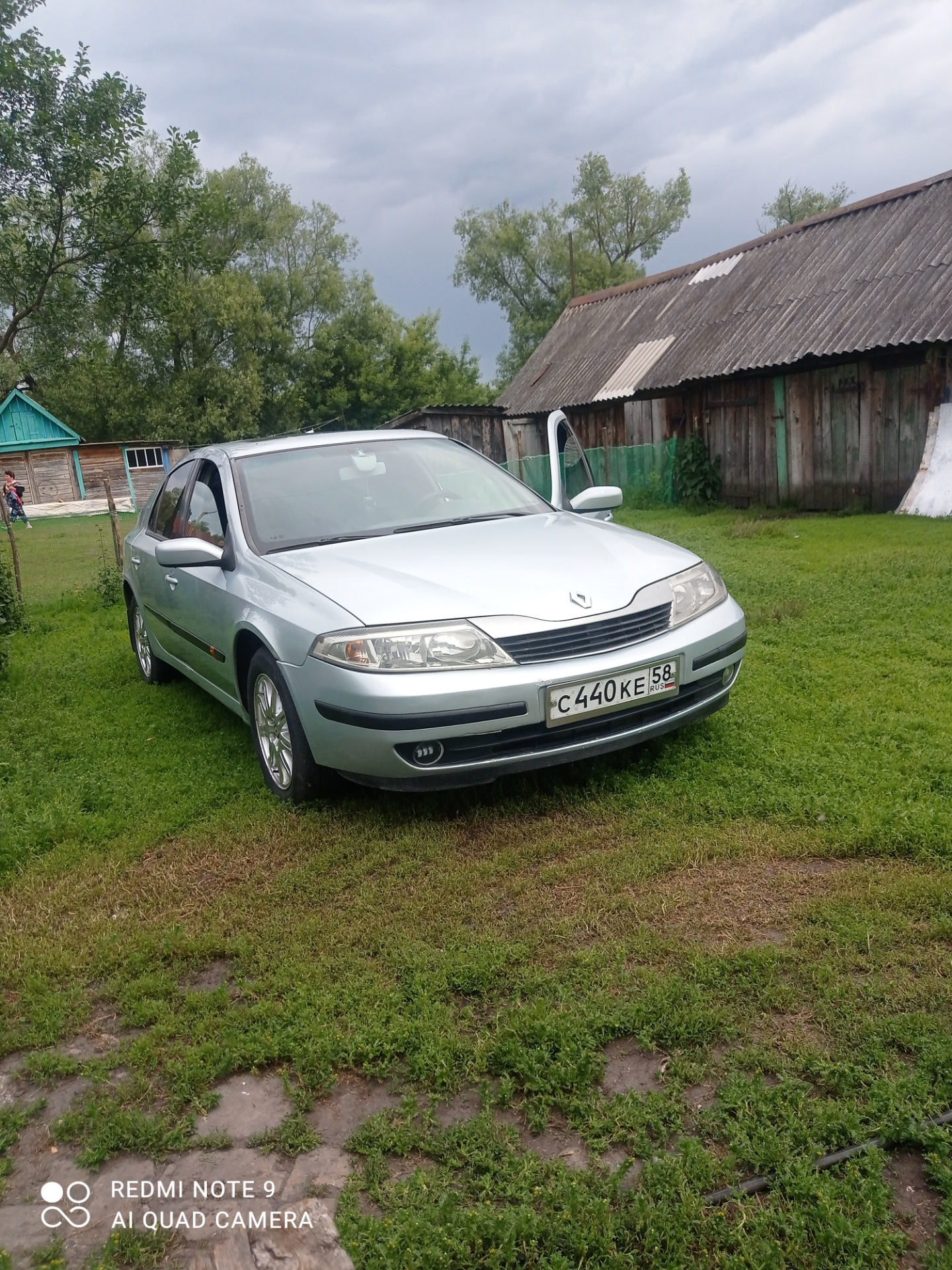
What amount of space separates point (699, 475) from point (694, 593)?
1286cm

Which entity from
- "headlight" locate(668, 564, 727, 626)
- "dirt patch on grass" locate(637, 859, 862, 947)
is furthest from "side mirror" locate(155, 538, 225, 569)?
"dirt patch on grass" locate(637, 859, 862, 947)

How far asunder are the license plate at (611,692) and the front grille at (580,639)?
12 cm

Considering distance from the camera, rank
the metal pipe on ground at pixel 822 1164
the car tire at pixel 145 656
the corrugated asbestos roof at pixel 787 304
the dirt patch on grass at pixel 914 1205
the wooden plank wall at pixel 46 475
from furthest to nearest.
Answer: the wooden plank wall at pixel 46 475 < the corrugated asbestos roof at pixel 787 304 < the car tire at pixel 145 656 < the metal pipe on ground at pixel 822 1164 < the dirt patch on grass at pixel 914 1205

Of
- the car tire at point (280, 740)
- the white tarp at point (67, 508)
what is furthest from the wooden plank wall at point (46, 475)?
the car tire at point (280, 740)

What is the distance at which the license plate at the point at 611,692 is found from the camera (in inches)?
132

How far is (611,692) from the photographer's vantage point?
11.3ft

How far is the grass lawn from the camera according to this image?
1.81 m

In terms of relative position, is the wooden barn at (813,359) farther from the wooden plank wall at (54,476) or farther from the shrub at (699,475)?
the wooden plank wall at (54,476)

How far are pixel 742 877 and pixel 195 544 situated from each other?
2.73m

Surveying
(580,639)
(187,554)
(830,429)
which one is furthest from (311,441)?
(830,429)

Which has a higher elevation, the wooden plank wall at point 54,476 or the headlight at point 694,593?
the wooden plank wall at point 54,476

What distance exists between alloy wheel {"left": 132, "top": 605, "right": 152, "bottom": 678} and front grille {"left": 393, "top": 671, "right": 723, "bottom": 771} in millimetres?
3484

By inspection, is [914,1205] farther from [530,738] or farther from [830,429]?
[830,429]

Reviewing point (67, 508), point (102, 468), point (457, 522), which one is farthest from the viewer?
point (102, 468)
